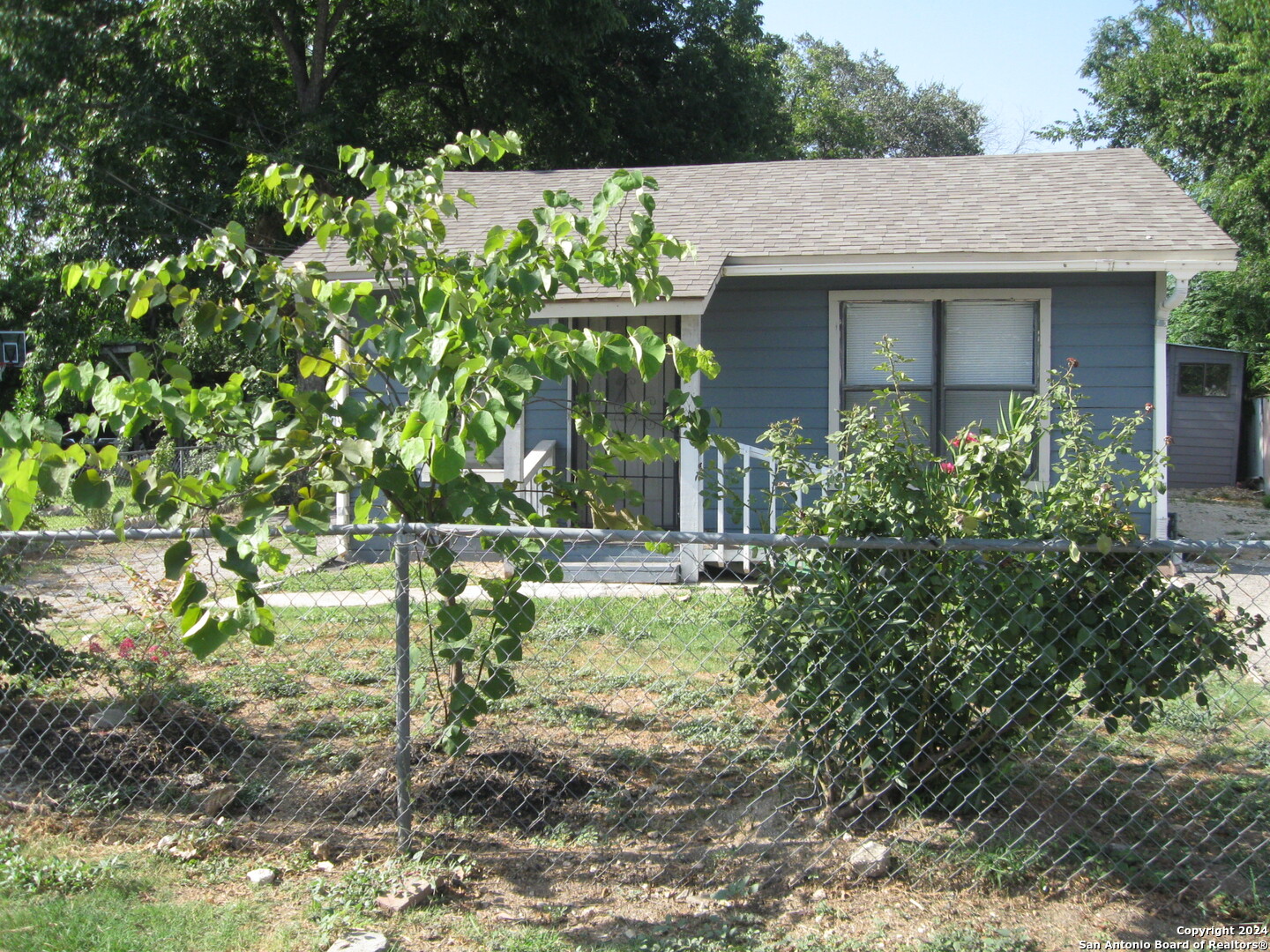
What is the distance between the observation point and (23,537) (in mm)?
3396

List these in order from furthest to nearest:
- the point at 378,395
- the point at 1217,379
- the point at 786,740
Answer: the point at 1217,379 → the point at 786,740 → the point at 378,395

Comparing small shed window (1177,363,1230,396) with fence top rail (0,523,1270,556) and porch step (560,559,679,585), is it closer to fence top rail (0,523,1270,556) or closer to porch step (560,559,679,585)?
porch step (560,559,679,585)

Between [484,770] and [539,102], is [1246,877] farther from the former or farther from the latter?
[539,102]

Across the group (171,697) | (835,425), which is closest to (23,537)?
(171,697)

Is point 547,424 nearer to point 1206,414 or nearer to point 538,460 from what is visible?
point 538,460

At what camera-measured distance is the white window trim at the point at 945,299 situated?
28.1 feet

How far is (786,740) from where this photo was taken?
11.8 feet

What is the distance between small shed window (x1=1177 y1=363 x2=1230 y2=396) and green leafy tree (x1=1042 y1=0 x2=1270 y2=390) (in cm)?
70

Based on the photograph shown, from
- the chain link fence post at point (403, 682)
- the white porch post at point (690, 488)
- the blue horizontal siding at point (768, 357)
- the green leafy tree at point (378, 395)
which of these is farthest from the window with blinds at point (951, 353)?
the chain link fence post at point (403, 682)

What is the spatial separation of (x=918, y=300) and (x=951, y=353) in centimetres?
53

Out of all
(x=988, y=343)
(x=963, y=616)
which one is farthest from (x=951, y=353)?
(x=963, y=616)

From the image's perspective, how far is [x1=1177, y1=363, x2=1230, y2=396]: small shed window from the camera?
1767 centimetres

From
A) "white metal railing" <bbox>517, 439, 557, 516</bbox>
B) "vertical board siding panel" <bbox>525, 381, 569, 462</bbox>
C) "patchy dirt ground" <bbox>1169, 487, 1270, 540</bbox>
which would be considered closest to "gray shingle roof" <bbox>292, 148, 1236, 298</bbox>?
"vertical board siding panel" <bbox>525, 381, 569, 462</bbox>

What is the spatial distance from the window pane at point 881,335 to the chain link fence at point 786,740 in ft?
14.9
